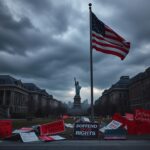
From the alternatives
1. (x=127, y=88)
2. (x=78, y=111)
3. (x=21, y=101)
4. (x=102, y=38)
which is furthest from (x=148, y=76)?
(x=102, y=38)

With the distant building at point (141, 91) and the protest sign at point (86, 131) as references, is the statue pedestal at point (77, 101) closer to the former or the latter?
the distant building at point (141, 91)

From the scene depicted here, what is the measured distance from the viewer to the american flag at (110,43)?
21.8m

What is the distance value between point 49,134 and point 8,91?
136 m

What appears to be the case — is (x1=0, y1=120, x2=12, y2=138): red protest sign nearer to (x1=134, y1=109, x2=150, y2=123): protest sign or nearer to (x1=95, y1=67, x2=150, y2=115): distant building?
(x1=134, y1=109, x2=150, y2=123): protest sign

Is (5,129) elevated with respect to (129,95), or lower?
lower

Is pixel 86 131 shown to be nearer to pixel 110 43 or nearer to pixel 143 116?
pixel 110 43

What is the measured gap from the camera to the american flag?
71.7 feet

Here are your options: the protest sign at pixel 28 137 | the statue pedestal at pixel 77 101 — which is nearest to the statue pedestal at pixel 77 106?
the statue pedestal at pixel 77 101

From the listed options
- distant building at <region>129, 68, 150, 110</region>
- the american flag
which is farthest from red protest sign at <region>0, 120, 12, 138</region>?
distant building at <region>129, 68, 150, 110</region>

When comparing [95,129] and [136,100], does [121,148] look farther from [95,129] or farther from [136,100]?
[136,100]

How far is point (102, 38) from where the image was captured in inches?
877

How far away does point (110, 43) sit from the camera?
72.1 feet

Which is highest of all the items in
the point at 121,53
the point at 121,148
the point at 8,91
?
the point at 8,91

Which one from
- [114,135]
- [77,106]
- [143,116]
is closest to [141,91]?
[77,106]
